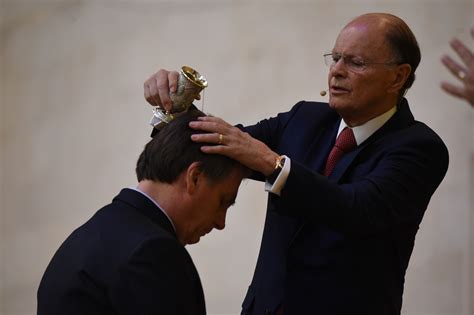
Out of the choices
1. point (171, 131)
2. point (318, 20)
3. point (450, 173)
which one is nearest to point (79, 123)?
point (318, 20)

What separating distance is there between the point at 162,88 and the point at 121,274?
28.6 inches

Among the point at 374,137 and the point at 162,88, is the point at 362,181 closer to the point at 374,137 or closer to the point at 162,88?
the point at 374,137

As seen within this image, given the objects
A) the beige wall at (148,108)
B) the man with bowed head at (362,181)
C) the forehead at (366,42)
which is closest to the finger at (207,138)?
the man with bowed head at (362,181)

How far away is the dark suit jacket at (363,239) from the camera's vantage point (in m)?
2.36

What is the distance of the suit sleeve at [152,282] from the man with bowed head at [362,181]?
589 millimetres

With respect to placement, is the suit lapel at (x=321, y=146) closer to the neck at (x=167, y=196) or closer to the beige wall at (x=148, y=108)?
the neck at (x=167, y=196)

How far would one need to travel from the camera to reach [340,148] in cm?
258

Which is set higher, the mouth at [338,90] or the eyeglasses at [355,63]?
the eyeglasses at [355,63]

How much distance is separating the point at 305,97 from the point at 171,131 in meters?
2.32

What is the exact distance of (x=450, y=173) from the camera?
13.6 ft

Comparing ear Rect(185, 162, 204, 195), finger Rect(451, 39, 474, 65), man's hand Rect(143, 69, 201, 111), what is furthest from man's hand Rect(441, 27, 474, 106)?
man's hand Rect(143, 69, 201, 111)

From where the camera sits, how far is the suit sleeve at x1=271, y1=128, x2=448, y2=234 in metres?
2.19

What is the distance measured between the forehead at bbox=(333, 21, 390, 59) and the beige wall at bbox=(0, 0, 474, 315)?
5.61 feet

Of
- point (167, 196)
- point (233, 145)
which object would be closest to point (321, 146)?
point (233, 145)
